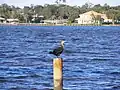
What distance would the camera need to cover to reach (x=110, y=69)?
3497cm

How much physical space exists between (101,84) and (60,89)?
1171cm

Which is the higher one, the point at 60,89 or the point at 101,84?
the point at 60,89

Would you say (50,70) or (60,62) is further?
(50,70)

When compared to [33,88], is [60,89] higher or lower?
higher

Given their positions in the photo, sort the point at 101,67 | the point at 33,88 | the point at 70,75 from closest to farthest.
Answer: the point at 33,88, the point at 70,75, the point at 101,67

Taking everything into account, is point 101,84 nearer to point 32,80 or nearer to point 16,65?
point 32,80

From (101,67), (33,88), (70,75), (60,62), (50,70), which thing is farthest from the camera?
(101,67)

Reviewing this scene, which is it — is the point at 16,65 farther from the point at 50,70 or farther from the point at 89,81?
the point at 89,81

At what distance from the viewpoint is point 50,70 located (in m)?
33.8

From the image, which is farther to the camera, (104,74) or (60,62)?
(104,74)

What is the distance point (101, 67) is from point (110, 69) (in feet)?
6.04

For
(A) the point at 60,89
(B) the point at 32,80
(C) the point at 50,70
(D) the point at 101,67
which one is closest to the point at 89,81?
(B) the point at 32,80

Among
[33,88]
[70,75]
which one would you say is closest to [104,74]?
[70,75]

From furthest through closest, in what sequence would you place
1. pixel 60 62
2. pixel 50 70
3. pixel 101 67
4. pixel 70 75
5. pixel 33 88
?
pixel 101 67, pixel 50 70, pixel 70 75, pixel 33 88, pixel 60 62
